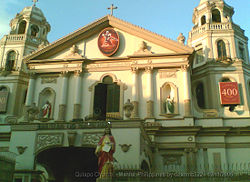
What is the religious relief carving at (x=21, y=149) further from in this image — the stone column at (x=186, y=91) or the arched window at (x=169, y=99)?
the stone column at (x=186, y=91)

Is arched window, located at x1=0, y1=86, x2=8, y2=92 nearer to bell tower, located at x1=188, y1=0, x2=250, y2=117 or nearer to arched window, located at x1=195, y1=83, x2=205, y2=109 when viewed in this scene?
bell tower, located at x1=188, y1=0, x2=250, y2=117

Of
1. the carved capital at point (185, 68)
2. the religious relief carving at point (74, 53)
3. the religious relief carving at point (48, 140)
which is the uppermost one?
the religious relief carving at point (74, 53)

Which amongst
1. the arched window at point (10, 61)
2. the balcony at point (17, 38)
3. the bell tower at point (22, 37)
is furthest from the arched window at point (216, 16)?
the arched window at point (10, 61)

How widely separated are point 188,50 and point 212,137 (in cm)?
718

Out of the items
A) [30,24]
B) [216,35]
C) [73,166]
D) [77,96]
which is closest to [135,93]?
[77,96]

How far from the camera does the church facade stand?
2127 centimetres

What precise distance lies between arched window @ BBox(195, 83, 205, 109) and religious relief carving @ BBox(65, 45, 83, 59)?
35.9 feet

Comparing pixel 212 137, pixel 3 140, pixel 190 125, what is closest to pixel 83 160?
pixel 3 140

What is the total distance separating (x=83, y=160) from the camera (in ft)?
74.7

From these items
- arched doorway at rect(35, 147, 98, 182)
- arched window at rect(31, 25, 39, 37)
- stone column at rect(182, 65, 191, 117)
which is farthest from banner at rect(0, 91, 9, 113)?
stone column at rect(182, 65, 191, 117)

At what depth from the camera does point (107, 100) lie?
76.7 ft

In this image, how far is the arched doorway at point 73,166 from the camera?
21.0 m

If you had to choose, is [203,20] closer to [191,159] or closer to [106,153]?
[191,159]

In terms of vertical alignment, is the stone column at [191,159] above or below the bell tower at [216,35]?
below
